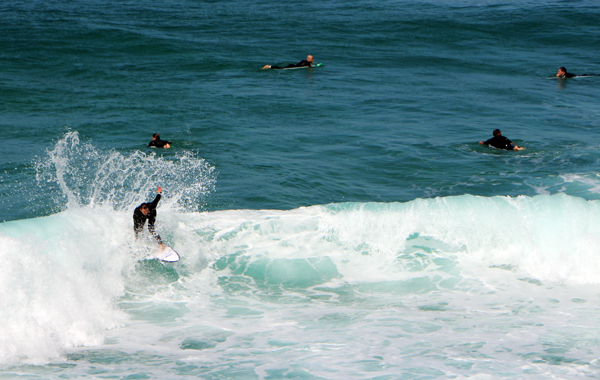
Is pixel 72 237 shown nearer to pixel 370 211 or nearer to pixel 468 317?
pixel 370 211

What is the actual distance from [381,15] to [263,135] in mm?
22602

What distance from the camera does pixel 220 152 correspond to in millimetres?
18906

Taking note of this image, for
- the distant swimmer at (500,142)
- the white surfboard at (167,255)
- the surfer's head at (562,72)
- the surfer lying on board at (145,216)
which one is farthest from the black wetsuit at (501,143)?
the surfer's head at (562,72)

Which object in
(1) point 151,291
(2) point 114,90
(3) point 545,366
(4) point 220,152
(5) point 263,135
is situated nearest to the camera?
(3) point 545,366

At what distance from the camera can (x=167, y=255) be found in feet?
39.5

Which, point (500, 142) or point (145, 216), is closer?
point (145, 216)

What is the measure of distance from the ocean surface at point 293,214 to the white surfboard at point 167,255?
335 mm

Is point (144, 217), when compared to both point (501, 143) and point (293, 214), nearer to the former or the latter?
point (293, 214)

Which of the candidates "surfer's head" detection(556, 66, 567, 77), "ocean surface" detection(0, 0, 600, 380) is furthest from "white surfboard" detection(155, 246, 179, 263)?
"surfer's head" detection(556, 66, 567, 77)

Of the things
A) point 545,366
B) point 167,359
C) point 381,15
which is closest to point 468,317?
point 545,366

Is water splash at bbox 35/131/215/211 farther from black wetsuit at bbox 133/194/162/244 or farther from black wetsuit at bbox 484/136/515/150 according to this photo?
black wetsuit at bbox 484/136/515/150

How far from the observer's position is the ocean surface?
31.3ft

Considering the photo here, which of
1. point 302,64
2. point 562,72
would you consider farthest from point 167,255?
point 562,72

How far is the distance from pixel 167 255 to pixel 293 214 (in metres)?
3.43
